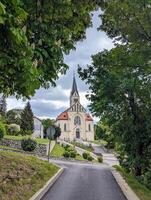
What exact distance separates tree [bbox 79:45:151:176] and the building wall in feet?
318

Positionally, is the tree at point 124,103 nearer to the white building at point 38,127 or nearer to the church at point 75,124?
the white building at point 38,127

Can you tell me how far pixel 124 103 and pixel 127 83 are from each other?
9.42 feet

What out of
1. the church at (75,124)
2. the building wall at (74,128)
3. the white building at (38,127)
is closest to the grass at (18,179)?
the white building at (38,127)

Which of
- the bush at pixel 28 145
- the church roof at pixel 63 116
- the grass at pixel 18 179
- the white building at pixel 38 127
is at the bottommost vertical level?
the grass at pixel 18 179

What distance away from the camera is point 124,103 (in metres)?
22.6

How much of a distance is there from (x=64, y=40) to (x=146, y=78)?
10.1 metres

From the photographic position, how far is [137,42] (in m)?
14.5

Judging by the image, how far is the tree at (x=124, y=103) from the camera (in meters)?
19.9

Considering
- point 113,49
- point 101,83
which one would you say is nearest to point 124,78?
point 101,83

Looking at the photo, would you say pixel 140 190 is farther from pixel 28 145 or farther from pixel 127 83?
pixel 28 145

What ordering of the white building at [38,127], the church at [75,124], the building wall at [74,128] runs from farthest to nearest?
the church at [75,124] → the building wall at [74,128] → the white building at [38,127]

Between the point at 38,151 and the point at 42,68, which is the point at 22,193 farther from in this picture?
the point at 38,151

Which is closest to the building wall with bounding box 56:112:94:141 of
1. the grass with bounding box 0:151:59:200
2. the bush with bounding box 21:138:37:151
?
the bush with bounding box 21:138:37:151

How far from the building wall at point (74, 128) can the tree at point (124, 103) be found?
97.1 meters
